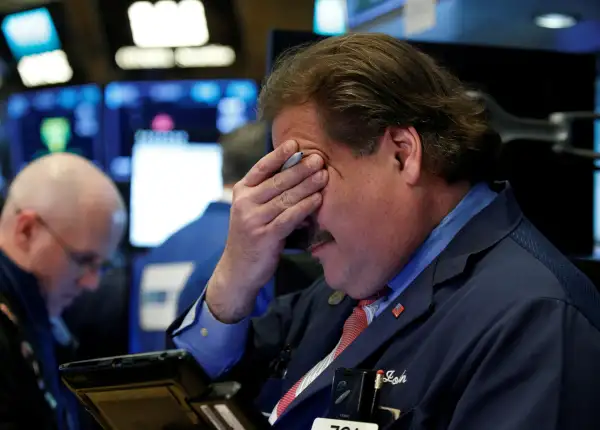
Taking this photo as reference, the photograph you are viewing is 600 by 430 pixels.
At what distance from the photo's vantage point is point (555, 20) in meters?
3.56

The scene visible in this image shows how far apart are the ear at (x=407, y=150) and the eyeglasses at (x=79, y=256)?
5.74 feet

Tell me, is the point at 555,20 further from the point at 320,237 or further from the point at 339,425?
the point at 339,425

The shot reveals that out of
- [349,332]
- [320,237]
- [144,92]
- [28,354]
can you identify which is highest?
[320,237]

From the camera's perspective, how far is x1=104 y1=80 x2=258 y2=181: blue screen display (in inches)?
200

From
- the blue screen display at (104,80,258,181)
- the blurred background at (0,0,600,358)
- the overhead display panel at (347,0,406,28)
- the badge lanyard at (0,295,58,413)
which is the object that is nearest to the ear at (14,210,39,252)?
the badge lanyard at (0,295,58,413)

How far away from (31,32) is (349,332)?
4.40 m

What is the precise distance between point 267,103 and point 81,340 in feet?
7.59

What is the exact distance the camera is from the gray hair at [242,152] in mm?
3117

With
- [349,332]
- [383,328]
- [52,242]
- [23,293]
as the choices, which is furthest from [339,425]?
[52,242]

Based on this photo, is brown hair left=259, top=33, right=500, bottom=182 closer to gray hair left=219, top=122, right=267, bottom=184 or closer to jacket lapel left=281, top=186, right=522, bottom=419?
jacket lapel left=281, top=186, right=522, bottom=419

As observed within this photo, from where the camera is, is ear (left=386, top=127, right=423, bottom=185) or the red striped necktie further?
the red striped necktie

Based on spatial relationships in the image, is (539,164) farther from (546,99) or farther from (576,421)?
(576,421)

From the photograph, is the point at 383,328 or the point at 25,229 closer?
the point at 383,328

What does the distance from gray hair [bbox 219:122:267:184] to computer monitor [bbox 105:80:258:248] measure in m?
1.98
